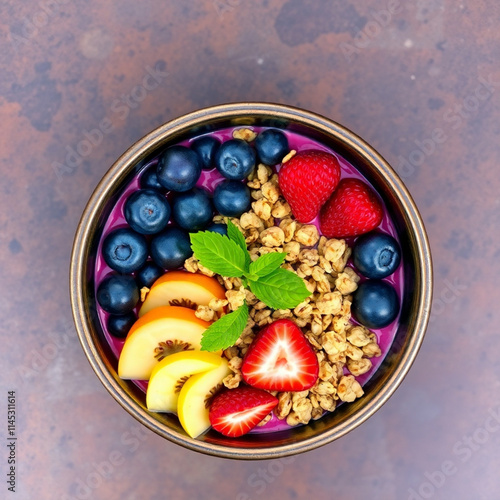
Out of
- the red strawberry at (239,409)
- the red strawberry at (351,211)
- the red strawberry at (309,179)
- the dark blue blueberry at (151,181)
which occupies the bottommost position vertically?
the red strawberry at (239,409)

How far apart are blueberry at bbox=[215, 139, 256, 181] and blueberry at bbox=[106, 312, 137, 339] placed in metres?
0.30

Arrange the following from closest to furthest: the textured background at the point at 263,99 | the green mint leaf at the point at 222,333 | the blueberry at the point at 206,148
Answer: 1. the green mint leaf at the point at 222,333
2. the blueberry at the point at 206,148
3. the textured background at the point at 263,99

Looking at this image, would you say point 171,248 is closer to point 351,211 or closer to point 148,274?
point 148,274

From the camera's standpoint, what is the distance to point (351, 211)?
0.92 metres

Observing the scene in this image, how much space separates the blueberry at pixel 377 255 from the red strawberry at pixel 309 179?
102 mm

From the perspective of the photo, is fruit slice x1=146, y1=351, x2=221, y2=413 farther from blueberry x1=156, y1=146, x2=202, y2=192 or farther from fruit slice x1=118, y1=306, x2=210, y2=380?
blueberry x1=156, y1=146, x2=202, y2=192

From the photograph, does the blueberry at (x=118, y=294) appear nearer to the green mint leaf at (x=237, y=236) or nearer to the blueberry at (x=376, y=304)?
the green mint leaf at (x=237, y=236)

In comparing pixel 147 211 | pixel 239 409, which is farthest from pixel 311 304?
pixel 147 211

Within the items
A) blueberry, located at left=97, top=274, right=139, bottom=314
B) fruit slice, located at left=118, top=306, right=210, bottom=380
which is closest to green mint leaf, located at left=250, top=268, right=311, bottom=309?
fruit slice, located at left=118, top=306, right=210, bottom=380

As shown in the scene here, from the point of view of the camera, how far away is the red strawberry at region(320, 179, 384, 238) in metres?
0.92

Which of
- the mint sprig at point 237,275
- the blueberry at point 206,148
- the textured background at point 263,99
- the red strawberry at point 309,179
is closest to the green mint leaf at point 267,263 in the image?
the mint sprig at point 237,275

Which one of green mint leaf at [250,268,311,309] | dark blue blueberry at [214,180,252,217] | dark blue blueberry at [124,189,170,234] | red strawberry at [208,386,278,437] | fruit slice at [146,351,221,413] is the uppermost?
dark blue blueberry at [124,189,170,234]

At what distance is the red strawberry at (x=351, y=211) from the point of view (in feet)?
3.01

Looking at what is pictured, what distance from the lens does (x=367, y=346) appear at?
97 cm
